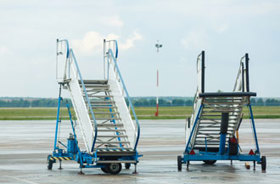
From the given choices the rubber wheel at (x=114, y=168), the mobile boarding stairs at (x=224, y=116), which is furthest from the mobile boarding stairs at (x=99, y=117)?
the mobile boarding stairs at (x=224, y=116)

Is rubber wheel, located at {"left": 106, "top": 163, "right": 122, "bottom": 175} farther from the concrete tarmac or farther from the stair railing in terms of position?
the stair railing

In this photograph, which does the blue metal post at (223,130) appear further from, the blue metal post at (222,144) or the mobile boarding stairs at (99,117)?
the mobile boarding stairs at (99,117)

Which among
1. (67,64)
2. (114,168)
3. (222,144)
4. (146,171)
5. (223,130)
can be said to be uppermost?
(67,64)

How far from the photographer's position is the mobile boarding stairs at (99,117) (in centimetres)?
2033

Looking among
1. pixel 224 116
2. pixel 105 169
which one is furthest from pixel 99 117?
pixel 224 116

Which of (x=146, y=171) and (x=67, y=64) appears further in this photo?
(x=67, y=64)

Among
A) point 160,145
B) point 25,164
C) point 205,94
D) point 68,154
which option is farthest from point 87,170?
point 160,145

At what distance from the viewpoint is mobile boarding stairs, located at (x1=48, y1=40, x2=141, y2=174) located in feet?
66.7

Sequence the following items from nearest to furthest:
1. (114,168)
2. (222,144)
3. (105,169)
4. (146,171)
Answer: (114,168)
(105,169)
(146,171)
(222,144)

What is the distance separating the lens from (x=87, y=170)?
2161cm

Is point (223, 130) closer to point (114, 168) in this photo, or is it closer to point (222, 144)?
point (222, 144)

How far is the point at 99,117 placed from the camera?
2209cm

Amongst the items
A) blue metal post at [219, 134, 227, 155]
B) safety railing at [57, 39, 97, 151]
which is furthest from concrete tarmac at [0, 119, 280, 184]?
safety railing at [57, 39, 97, 151]

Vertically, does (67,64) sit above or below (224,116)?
above
